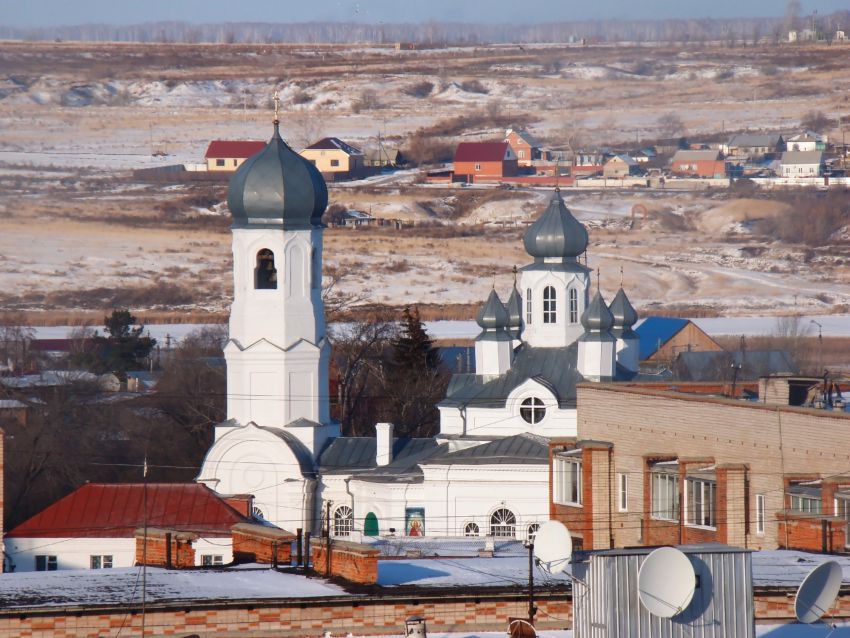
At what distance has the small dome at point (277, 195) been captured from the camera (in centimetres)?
3672

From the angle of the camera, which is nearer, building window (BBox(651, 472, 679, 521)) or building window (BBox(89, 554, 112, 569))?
building window (BBox(651, 472, 679, 521))

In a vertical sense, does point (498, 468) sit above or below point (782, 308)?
below

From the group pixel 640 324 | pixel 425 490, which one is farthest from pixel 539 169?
pixel 425 490

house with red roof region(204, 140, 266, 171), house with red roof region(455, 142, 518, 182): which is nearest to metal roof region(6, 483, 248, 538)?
house with red roof region(204, 140, 266, 171)

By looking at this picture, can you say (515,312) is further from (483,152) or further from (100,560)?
(483,152)

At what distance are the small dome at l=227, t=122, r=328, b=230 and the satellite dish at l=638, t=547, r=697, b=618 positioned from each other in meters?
22.2

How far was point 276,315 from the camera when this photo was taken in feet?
120

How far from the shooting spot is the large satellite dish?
16.6 m

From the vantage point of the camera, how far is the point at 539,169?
110 metres

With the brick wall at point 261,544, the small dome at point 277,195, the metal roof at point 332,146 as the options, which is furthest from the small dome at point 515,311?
the metal roof at point 332,146

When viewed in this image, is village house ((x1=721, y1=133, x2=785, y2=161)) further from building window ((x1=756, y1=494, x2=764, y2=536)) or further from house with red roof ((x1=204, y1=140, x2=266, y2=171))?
building window ((x1=756, y1=494, x2=764, y2=536))

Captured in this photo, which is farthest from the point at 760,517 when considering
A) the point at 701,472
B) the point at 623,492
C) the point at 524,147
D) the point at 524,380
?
the point at 524,147

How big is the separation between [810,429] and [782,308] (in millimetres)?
62104

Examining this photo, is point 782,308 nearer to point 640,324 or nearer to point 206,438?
point 640,324
